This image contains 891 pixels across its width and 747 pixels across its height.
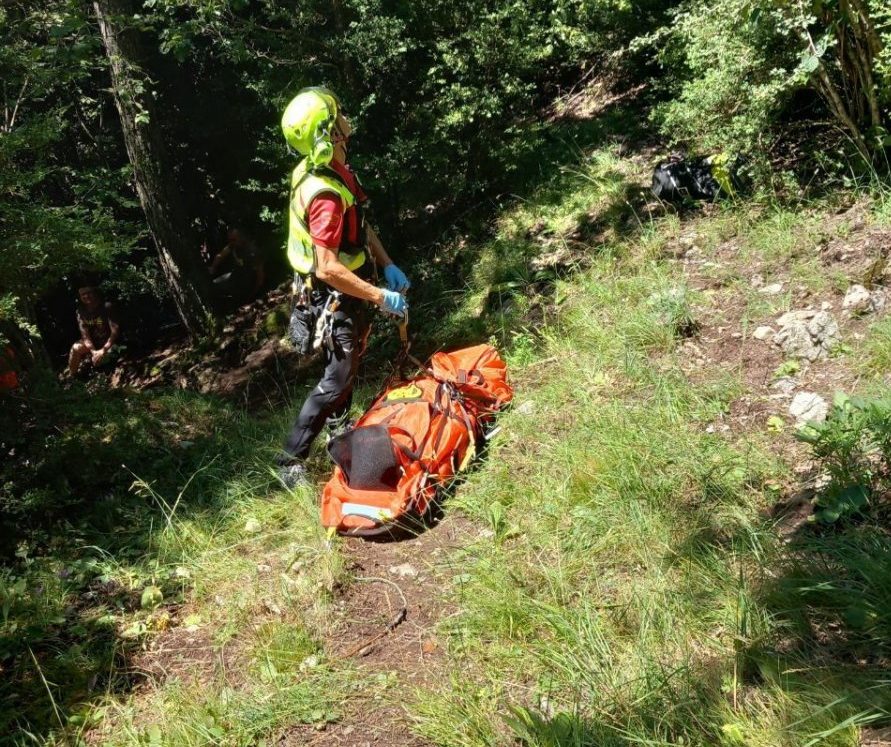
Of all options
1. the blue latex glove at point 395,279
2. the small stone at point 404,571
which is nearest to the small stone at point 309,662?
the small stone at point 404,571

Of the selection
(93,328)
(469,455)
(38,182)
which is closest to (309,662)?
(469,455)

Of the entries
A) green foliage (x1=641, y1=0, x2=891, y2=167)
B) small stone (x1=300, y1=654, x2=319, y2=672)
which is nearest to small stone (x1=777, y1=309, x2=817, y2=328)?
green foliage (x1=641, y1=0, x2=891, y2=167)

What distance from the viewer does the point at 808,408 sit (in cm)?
338

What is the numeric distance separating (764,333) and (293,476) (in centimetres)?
270

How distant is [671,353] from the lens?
4.25 m

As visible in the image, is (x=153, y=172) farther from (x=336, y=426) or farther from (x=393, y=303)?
(x=393, y=303)

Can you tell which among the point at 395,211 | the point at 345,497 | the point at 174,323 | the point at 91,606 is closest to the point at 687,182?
the point at 395,211

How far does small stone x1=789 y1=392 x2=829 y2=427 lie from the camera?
3.32 meters

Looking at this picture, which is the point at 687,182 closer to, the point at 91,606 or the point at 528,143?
the point at 528,143

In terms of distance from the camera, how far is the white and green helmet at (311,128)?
3.81 metres

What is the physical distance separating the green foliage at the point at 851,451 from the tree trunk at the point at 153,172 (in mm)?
5594

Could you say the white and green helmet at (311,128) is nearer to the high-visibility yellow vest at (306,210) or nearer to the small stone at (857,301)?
the high-visibility yellow vest at (306,210)

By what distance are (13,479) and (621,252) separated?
13.7ft

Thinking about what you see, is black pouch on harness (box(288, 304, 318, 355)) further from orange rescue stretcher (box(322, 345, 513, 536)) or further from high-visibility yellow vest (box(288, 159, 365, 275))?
orange rescue stretcher (box(322, 345, 513, 536))
